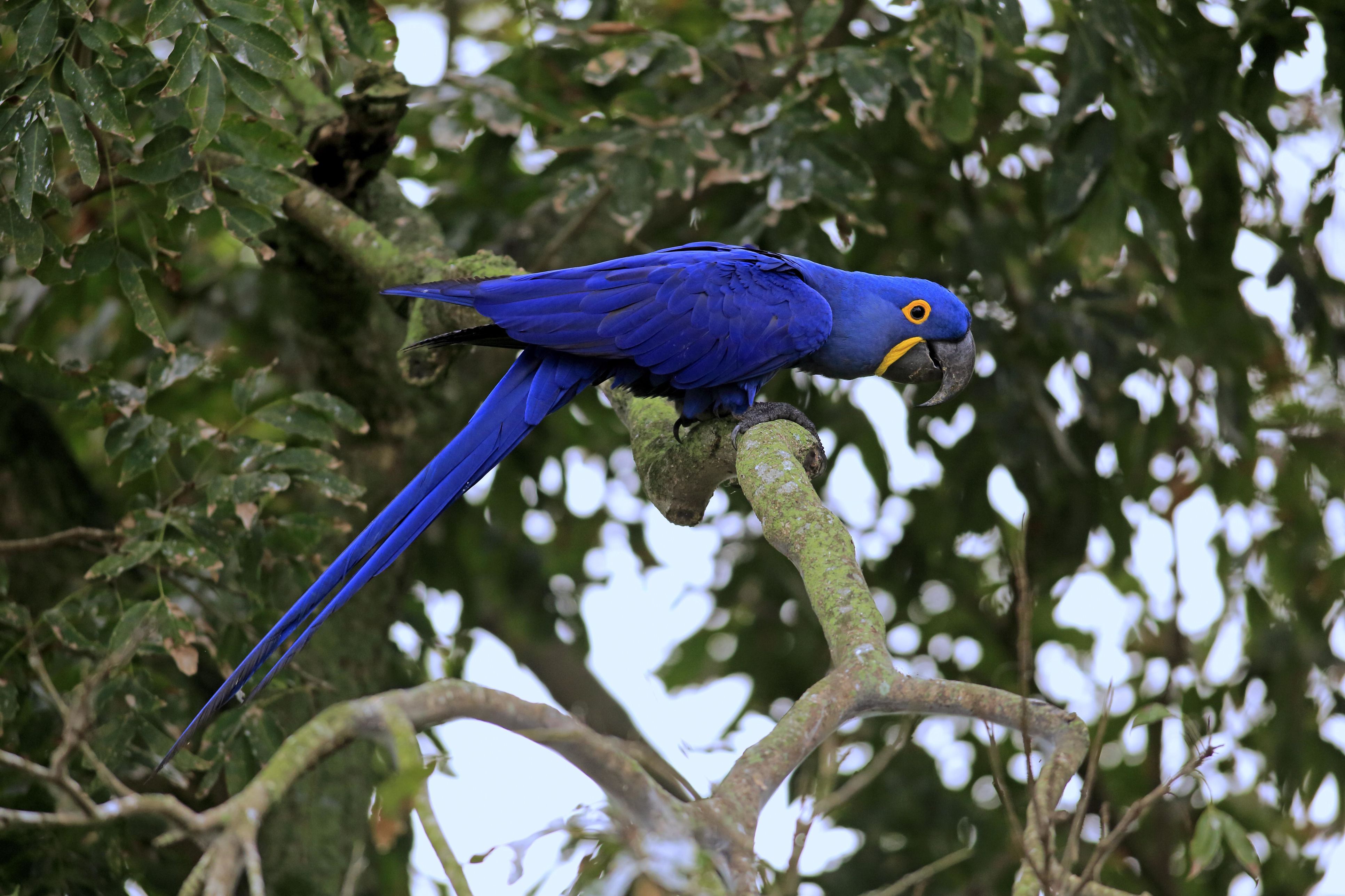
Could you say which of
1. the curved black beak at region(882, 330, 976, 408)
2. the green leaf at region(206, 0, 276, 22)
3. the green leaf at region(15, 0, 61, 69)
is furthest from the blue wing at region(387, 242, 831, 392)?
the green leaf at region(15, 0, 61, 69)

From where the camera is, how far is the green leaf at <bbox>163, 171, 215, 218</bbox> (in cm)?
290

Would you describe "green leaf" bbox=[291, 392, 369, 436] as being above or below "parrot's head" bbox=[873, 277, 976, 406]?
A: above

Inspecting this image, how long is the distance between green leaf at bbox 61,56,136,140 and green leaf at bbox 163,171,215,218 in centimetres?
21

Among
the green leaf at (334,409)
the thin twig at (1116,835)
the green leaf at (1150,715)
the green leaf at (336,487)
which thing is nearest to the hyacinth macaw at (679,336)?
the green leaf at (336,487)

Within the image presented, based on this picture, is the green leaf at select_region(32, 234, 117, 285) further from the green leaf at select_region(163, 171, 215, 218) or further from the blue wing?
the blue wing

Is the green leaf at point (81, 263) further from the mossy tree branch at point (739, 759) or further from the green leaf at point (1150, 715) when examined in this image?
the green leaf at point (1150, 715)

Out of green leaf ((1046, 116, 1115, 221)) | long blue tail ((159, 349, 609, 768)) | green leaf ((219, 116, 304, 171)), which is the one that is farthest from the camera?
green leaf ((1046, 116, 1115, 221))

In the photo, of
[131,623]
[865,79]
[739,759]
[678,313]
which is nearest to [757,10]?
[865,79]

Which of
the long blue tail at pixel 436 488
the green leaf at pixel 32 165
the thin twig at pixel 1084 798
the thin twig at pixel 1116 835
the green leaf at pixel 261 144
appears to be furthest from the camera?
the green leaf at pixel 261 144

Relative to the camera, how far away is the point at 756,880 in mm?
1571

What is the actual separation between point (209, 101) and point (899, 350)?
222cm

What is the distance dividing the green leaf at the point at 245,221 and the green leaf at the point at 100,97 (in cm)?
32

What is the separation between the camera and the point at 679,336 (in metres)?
3.37

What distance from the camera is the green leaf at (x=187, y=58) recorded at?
2.65 meters
